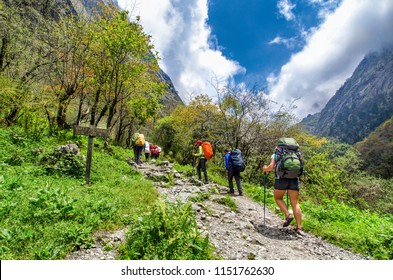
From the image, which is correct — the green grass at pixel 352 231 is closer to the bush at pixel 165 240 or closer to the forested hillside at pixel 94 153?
the forested hillside at pixel 94 153

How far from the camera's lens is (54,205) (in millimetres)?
4527

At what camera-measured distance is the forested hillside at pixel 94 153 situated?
13.0ft

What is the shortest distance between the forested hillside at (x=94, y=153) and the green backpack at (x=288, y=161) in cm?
187

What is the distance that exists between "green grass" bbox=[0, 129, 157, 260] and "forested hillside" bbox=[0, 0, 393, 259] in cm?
2

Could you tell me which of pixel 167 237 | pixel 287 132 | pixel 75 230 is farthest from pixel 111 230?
pixel 287 132

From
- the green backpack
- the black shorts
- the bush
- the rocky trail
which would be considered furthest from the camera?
the black shorts

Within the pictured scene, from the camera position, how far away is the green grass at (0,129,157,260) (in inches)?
139

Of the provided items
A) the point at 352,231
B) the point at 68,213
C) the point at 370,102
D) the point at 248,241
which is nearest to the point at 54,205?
the point at 68,213

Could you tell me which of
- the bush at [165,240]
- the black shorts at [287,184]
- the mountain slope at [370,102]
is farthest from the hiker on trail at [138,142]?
the mountain slope at [370,102]

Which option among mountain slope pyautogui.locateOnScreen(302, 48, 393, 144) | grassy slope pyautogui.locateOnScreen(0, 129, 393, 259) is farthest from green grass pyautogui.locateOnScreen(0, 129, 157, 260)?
mountain slope pyautogui.locateOnScreen(302, 48, 393, 144)

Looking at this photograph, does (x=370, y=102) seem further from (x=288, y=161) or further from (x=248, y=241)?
(x=248, y=241)

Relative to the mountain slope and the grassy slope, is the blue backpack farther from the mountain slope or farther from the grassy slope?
the mountain slope

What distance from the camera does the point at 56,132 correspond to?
13172 mm
